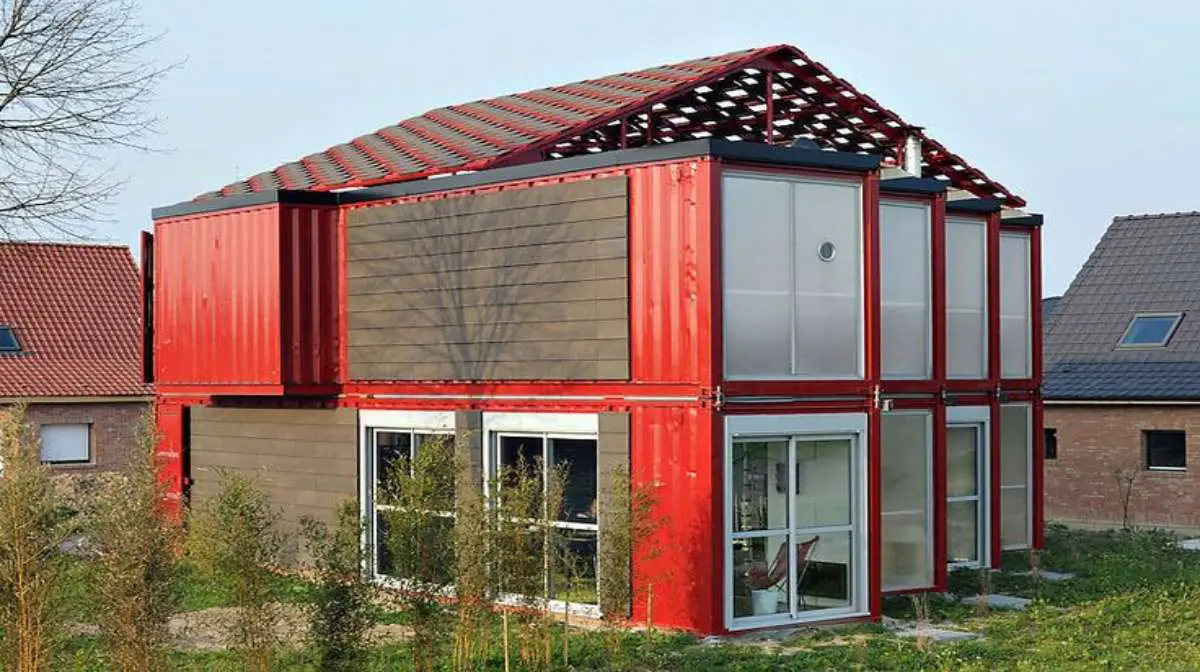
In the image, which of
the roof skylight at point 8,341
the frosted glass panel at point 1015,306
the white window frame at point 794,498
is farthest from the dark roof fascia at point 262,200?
the roof skylight at point 8,341

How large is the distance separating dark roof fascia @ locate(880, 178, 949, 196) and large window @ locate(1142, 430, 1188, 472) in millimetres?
11757

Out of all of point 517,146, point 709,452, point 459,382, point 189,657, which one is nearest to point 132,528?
point 189,657

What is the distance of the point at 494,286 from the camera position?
16.3 m

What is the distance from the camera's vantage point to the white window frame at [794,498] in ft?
47.3

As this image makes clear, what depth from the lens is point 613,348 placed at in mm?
15148

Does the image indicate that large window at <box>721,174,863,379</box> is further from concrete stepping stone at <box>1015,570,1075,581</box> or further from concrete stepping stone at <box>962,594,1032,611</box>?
concrete stepping stone at <box>1015,570,1075,581</box>

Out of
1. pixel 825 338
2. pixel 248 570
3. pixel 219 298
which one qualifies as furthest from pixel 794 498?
pixel 219 298

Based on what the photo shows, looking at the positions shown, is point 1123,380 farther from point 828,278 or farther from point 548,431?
point 548,431

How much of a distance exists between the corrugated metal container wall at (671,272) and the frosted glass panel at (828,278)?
1.17 meters

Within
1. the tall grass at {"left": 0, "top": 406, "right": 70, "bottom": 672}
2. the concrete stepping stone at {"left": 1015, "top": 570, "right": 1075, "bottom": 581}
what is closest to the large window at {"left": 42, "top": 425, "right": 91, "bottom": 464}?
the concrete stepping stone at {"left": 1015, "top": 570, "right": 1075, "bottom": 581}

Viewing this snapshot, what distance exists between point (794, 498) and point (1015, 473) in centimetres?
702

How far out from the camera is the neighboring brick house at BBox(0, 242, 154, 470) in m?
30.4

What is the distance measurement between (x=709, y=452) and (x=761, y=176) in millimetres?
2719

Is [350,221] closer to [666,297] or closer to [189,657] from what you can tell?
[666,297]
